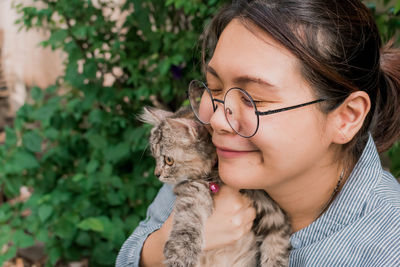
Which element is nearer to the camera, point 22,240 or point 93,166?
point 22,240

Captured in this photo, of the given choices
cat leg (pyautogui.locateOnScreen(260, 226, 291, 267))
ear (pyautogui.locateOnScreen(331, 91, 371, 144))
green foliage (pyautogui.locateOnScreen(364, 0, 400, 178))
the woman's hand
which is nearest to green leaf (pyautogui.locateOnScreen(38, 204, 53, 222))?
the woman's hand

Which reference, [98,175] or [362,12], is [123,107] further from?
[362,12]

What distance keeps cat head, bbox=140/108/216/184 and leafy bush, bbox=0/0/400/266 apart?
0.61m

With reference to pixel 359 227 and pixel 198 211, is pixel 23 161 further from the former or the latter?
pixel 359 227

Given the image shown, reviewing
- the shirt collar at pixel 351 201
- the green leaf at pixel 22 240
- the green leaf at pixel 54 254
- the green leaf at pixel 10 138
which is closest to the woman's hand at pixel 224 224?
the shirt collar at pixel 351 201

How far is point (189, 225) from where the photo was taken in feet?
4.69

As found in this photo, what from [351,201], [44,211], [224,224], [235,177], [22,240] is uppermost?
[235,177]

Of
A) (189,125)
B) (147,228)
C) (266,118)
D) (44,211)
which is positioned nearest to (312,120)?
(266,118)

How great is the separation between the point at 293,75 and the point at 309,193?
0.51 meters

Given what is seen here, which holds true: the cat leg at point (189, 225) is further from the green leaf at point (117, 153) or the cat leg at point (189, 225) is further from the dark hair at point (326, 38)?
the green leaf at point (117, 153)

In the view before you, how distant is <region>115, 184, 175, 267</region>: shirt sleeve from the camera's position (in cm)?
165

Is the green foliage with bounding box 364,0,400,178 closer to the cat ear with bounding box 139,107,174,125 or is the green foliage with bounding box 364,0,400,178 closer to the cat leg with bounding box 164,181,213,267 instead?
the cat leg with bounding box 164,181,213,267

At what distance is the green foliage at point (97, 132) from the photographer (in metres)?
2.34

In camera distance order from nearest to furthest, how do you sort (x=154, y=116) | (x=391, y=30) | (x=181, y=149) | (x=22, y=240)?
(x=181, y=149) → (x=154, y=116) → (x=391, y=30) → (x=22, y=240)
